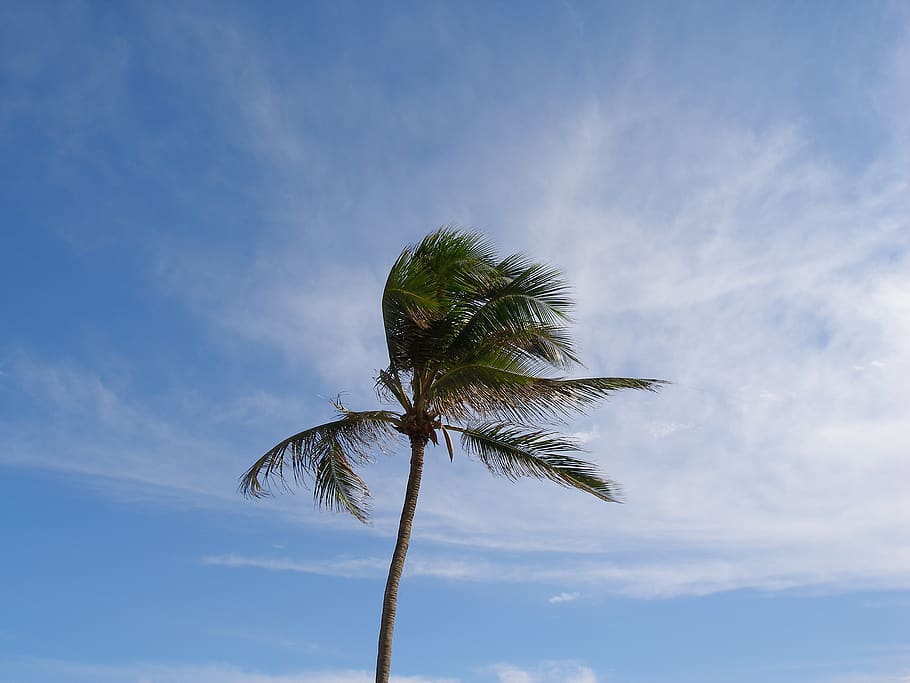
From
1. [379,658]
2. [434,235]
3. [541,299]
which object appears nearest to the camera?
[379,658]

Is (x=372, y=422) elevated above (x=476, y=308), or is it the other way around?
(x=476, y=308)

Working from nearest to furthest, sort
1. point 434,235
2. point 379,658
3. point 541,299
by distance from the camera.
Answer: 1. point 379,658
2. point 541,299
3. point 434,235

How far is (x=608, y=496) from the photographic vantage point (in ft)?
44.2

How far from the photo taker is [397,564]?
46.1 ft

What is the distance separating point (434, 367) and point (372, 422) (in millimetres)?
1430

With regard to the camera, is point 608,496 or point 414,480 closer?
point 608,496

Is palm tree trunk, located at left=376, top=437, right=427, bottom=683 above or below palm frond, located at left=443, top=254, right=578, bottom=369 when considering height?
below

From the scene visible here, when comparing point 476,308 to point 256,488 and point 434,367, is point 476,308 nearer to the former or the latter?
point 434,367

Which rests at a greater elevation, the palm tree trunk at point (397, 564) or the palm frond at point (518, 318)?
the palm frond at point (518, 318)

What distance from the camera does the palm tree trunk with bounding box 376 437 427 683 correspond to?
1321 cm

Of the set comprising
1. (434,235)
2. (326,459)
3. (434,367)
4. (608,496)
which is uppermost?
(434,235)

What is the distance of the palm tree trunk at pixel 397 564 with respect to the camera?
13.2m

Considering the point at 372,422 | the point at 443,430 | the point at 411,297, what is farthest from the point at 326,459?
the point at 411,297

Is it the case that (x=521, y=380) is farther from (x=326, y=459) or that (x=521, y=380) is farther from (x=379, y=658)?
Answer: (x=379, y=658)
